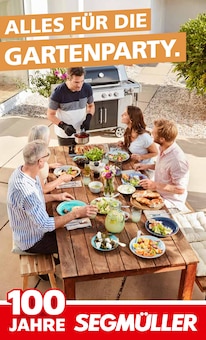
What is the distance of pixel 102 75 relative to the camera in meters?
6.26

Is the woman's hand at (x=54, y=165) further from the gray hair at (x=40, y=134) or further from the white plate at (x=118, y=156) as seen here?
the white plate at (x=118, y=156)

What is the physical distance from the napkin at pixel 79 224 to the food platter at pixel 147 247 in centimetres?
37

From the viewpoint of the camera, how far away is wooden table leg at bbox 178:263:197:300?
119 inches

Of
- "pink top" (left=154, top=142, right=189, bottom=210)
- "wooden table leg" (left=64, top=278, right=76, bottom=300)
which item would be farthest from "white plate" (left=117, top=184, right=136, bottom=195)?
"wooden table leg" (left=64, top=278, right=76, bottom=300)

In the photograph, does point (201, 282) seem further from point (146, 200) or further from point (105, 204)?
point (105, 204)

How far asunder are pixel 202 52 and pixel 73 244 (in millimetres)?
5016

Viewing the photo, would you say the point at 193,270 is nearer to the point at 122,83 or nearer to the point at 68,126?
the point at 68,126

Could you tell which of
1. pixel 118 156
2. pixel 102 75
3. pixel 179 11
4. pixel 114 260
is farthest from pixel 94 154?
pixel 179 11

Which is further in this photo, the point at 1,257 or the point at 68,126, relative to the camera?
the point at 68,126

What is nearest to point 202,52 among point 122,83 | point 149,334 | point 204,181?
point 122,83

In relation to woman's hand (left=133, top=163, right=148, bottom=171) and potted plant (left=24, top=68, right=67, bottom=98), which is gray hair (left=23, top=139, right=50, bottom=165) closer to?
woman's hand (left=133, top=163, right=148, bottom=171)

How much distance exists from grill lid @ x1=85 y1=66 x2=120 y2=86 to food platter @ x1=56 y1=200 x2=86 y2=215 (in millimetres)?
3035

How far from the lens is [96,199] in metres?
3.56

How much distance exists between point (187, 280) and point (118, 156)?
1545 millimetres
